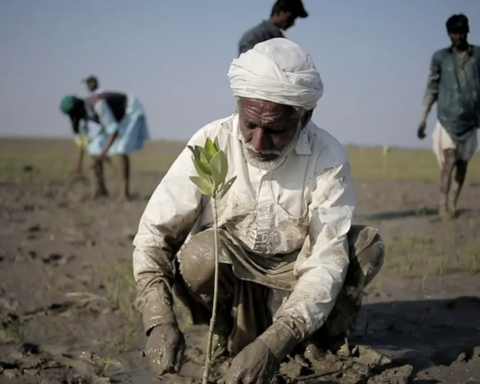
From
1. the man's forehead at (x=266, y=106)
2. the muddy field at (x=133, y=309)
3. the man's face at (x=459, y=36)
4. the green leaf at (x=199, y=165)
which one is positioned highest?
the man's face at (x=459, y=36)

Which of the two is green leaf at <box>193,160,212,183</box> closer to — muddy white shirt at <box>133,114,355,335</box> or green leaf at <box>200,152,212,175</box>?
green leaf at <box>200,152,212,175</box>

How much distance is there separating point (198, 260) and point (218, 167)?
80 cm

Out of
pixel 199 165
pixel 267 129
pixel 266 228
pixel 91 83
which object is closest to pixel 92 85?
pixel 91 83

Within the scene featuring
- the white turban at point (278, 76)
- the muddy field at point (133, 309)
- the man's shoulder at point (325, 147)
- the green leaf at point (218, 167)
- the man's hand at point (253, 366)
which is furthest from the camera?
the muddy field at point (133, 309)

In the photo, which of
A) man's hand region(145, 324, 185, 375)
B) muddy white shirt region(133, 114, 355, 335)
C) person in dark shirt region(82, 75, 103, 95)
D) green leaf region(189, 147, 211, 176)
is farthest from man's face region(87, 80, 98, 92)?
green leaf region(189, 147, 211, 176)

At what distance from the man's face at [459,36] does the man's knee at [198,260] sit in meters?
4.57

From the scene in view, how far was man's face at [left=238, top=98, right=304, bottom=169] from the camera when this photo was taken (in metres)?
2.78

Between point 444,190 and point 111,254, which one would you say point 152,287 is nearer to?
point 111,254

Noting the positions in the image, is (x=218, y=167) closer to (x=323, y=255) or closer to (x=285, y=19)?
(x=323, y=255)

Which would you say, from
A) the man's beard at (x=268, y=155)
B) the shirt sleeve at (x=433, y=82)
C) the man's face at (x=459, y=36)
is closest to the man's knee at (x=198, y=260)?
the man's beard at (x=268, y=155)

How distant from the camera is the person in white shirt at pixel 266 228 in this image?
9.04 ft

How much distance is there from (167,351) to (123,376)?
31.6 inches

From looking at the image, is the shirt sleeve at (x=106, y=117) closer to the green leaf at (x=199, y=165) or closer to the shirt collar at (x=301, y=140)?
the shirt collar at (x=301, y=140)

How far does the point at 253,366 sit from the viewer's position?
2.43 metres
